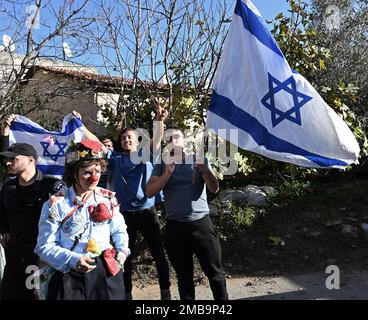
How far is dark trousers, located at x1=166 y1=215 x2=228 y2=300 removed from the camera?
368 centimetres

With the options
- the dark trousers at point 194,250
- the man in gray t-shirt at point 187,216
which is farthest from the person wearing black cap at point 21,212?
the dark trousers at point 194,250

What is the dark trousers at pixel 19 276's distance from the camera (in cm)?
325

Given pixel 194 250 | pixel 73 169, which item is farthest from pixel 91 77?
pixel 73 169

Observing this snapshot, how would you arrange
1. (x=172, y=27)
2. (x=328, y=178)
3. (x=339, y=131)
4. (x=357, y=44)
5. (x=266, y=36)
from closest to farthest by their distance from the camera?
(x=339, y=131)
(x=266, y=36)
(x=172, y=27)
(x=328, y=178)
(x=357, y=44)

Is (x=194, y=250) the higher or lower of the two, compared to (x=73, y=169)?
lower

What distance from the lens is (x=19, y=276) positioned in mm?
3260

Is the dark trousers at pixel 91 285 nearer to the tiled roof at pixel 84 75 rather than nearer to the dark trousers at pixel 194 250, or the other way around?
the dark trousers at pixel 194 250

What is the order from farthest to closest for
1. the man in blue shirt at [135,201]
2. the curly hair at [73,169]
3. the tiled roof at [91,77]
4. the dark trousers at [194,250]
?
1. the tiled roof at [91,77]
2. the man in blue shirt at [135,201]
3. the dark trousers at [194,250]
4. the curly hair at [73,169]

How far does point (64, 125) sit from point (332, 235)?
405 cm

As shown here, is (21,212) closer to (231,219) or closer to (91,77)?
(231,219)

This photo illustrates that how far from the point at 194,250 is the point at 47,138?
258cm
